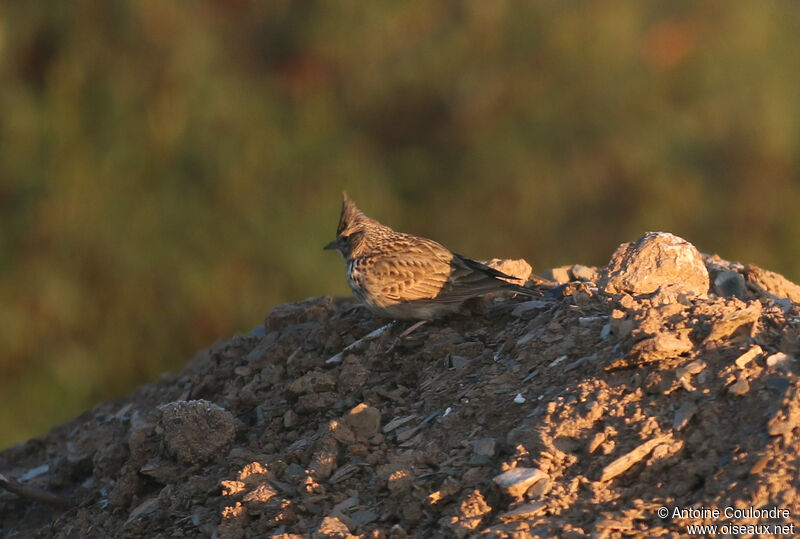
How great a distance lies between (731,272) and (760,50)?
670 centimetres

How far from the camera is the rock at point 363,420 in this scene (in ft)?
15.2

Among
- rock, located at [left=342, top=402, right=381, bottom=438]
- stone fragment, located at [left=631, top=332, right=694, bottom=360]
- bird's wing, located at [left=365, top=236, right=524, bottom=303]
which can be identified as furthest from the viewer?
bird's wing, located at [left=365, top=236, right=524, bottom=303]

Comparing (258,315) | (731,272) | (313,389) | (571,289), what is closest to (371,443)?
(313,389)

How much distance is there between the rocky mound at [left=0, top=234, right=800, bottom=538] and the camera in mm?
3867

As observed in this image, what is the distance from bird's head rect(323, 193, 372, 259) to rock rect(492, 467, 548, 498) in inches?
106

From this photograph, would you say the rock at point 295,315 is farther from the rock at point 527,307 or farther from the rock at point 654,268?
the rock at point 654,268

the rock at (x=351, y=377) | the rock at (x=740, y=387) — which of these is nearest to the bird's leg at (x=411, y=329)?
the rock at (x=351, y=377)

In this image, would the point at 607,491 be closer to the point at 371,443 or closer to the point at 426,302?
the point at 371,443

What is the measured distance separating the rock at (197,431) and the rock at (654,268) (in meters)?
1.93

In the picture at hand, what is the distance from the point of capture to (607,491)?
3.89 metres

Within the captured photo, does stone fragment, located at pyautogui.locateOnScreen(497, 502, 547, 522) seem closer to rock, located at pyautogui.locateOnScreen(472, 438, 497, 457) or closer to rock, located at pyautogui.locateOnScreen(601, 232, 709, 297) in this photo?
rock, located at pyautogui.locateOnScreen(472, 438, 497, 457)

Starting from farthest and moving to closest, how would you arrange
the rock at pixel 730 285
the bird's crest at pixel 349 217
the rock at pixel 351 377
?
the bird's crest at pixel 349 217
the rock at pixel 730 285
the rock at pixel 351 377

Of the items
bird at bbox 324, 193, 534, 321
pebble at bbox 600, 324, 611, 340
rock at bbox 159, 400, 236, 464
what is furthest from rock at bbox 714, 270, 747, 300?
rock at bbox 159, 400, 236, 464

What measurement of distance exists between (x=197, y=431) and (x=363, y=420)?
2.73 feet
